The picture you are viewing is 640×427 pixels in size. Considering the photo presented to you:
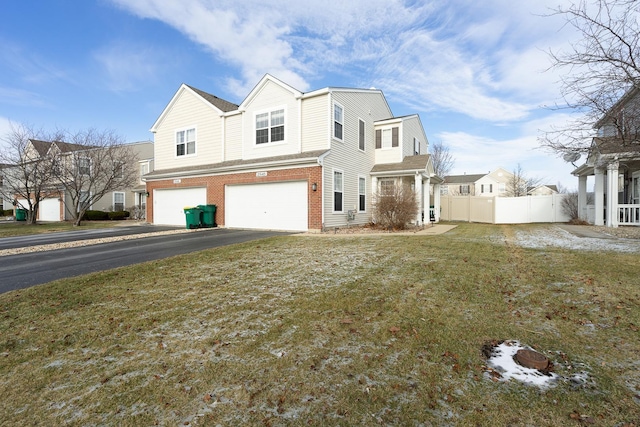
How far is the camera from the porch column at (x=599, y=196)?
15086 millimetres

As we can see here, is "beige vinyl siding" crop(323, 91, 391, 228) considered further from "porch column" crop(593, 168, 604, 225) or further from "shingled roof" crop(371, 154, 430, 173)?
"porch column" crop(593, 168, 604, 225)

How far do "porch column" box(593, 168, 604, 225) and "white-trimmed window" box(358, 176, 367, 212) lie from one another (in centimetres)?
1153

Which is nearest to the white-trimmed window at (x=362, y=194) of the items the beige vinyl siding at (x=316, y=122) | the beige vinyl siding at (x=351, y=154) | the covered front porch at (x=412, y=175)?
the beige vinyl siding at (x=351, y=154)

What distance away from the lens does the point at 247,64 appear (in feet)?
57.4

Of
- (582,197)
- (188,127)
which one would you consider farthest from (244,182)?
(582,197)

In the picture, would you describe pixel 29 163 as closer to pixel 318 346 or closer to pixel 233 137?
pixel 233 137

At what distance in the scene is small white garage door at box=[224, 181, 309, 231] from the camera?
13.9 m

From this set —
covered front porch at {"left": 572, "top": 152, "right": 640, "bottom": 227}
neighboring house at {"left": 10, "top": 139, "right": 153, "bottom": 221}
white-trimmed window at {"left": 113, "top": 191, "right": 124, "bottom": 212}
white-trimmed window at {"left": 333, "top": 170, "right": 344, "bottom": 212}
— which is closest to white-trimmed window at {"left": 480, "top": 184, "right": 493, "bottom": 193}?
covered front porch at {"left": 572, "top": 152, "right": 640, "bottom": 227}

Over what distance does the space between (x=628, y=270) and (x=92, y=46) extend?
2095cm

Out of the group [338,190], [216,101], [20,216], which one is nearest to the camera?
[338,190]

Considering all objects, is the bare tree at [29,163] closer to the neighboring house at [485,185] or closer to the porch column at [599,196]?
the porch column at [599,196]

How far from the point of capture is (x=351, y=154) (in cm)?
1542

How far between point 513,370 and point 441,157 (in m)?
41.3

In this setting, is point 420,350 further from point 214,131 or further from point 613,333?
Answer: point 214,131
